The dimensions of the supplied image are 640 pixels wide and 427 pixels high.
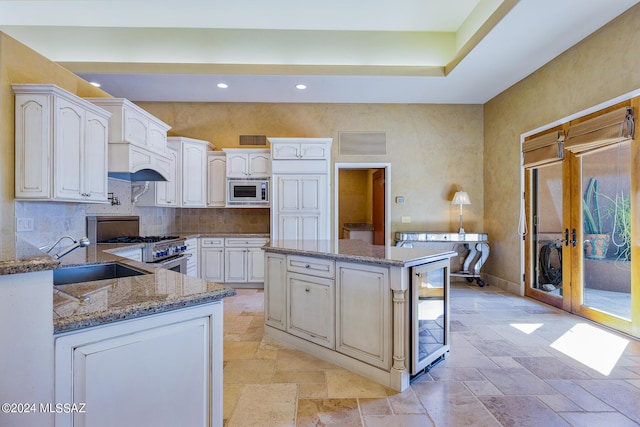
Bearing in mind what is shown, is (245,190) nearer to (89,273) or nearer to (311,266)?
(311,266)

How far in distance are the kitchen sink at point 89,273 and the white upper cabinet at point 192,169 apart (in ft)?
9.42

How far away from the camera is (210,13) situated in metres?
4.05

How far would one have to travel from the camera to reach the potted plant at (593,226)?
333 centimetres

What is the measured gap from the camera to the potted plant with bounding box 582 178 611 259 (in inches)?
131

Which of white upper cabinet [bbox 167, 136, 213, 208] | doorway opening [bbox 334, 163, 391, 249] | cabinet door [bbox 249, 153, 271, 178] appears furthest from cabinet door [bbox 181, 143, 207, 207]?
doorway opening [bbox 334, 163, 391, 249]

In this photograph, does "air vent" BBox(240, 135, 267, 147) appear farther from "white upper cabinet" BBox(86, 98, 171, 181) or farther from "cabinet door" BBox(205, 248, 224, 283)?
"cabinet door" BBox(205, 248, 224, 283)

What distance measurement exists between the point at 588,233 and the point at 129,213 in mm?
5862

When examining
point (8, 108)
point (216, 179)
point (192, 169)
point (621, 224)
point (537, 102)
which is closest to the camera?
point (8, 108)

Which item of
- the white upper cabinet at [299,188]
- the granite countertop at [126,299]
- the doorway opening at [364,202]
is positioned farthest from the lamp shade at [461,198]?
the granite countertop at [126,299]

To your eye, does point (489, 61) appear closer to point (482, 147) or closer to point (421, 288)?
point (482, 147)

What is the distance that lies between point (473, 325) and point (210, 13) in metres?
5.04

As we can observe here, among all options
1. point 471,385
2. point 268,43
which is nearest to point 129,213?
point 268,43

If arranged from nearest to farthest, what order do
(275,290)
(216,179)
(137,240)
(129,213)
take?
1. (275,290)
2. (137,240)
3. (129,213)
4. (216,179)

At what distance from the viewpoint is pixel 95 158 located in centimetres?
315
